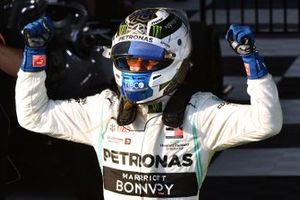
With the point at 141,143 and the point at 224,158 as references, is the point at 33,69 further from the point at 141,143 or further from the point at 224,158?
the point at 224,158

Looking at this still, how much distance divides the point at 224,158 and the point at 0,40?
102 inches

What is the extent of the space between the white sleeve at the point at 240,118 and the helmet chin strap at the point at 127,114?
21cm

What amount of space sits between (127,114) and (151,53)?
25 centimetres

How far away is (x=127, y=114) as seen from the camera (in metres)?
5.23

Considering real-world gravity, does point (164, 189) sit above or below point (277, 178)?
above

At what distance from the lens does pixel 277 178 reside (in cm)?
874

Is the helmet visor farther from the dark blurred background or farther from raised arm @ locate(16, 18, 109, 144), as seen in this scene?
the dark blurred background

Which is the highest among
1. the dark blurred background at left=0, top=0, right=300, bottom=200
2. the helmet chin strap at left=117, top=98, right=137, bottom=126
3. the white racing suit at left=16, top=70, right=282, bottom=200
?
the helmet chin strap at left=117, top=98, right=137, bottom=126

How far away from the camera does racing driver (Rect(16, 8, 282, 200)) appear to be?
5133 millimetres

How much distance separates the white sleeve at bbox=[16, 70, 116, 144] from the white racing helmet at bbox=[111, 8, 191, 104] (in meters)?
0.22

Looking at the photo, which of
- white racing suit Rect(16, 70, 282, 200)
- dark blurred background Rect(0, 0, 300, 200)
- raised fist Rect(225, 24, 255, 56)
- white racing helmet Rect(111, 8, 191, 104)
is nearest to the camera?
raised fist Rect(225, 24, 255, 56)

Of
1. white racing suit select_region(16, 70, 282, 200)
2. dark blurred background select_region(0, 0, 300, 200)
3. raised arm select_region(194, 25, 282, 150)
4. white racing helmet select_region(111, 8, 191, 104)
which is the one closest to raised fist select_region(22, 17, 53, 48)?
white racing suit select_region(16, 70, 282, 200)

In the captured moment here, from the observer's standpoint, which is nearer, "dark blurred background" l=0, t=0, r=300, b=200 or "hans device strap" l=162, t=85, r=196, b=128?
"hans device strap" l=162, t=85, r=196, b=128

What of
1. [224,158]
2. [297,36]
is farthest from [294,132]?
[297,36]
